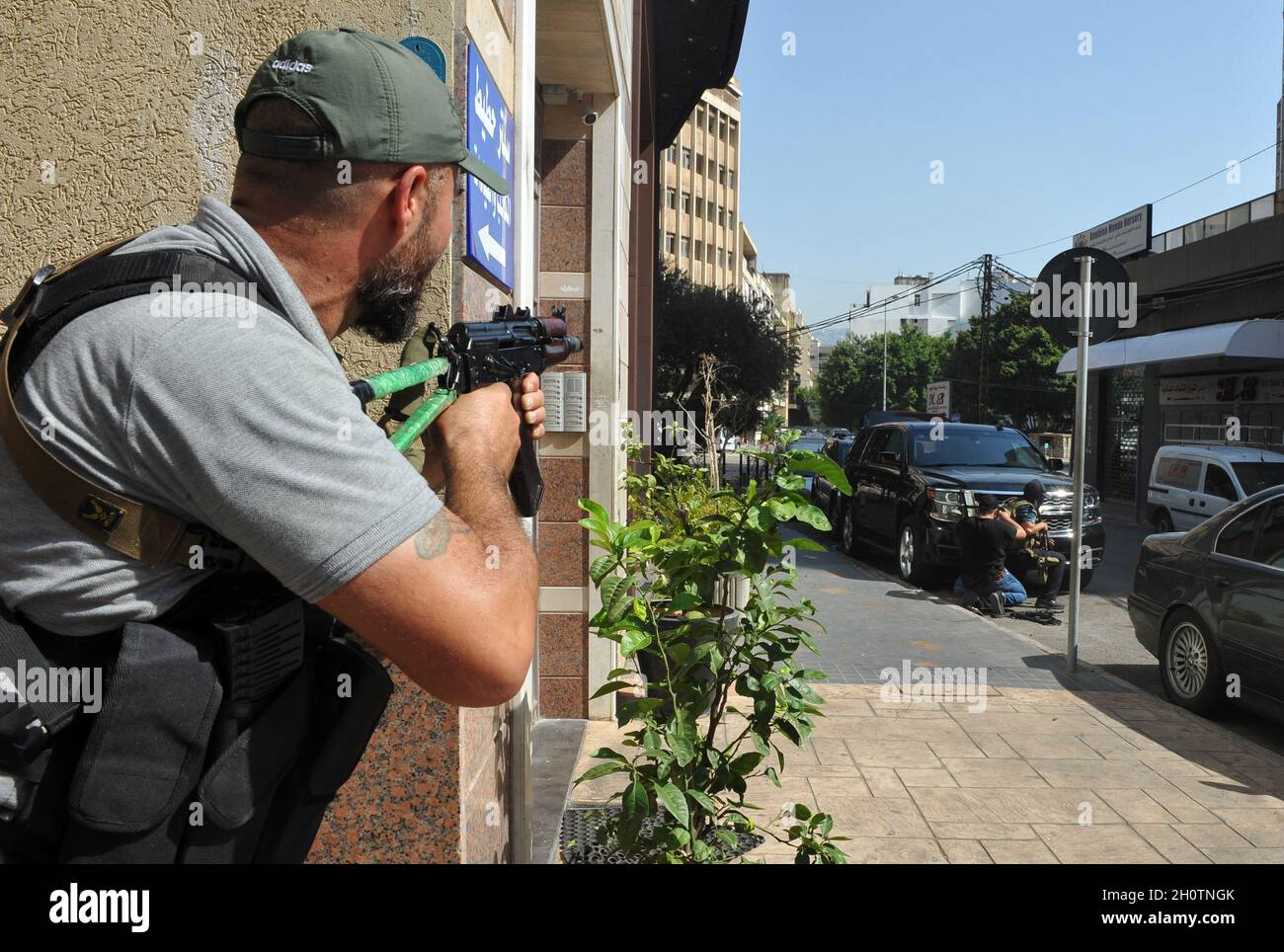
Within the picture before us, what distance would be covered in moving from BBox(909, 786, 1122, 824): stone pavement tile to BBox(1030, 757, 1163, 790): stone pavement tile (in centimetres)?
17

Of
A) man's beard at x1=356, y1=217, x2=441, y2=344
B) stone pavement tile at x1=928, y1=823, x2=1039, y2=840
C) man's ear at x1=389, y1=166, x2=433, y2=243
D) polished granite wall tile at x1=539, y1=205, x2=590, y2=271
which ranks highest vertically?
polished granite wall tile at x1=539, y1=205, x2=590, y2=271

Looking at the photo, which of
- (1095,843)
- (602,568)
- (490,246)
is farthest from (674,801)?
(1095,843)

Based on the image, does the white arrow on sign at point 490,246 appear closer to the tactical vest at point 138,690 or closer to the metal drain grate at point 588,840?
the tactical vest at point 138,690

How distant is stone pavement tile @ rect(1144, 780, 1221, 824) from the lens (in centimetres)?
486

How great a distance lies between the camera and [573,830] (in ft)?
14.9

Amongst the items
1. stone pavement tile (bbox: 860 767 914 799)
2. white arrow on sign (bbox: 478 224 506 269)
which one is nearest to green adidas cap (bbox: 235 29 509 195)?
white arrow on sign (bbox: 478 224 506 269)

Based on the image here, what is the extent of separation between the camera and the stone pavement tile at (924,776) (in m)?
5.29

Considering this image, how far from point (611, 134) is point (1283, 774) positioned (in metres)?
5.24

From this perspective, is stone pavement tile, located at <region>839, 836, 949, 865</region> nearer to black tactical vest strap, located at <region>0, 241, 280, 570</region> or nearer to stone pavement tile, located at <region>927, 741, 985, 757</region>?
stone pavement tile, located at <region>927, 741, 985, 757</region>

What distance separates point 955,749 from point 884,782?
0.82 metres

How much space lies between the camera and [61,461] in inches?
49.4

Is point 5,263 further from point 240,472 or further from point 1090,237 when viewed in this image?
point 1090,237
